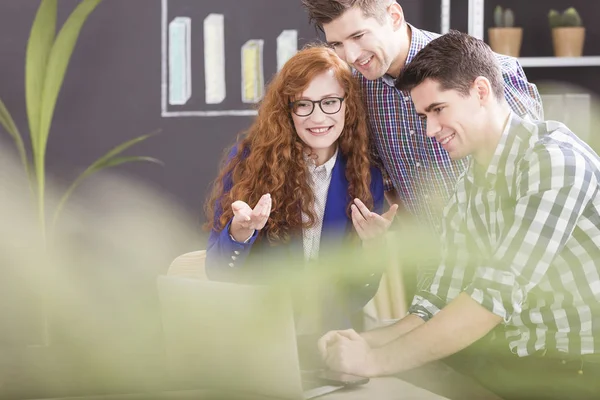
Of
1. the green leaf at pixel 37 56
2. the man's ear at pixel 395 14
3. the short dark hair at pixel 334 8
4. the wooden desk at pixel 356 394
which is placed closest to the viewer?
Answer: the wooden desk at pixel 356 394

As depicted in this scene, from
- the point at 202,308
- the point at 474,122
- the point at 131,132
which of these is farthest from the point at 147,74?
the point at 202,308

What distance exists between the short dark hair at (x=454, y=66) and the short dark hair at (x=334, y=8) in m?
0.33

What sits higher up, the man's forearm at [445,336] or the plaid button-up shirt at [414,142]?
the plaid button-up shirt at [414,142]

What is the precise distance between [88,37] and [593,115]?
1.97m

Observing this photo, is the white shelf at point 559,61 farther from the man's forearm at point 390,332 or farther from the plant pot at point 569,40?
the man's forearm at point 390,332

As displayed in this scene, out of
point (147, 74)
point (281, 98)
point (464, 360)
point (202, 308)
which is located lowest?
point (464, 360)

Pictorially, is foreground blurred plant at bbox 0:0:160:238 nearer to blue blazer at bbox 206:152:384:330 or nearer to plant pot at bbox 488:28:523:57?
blue blazer at bbox 206:152:384:330

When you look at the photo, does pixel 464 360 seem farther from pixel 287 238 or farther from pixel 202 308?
pixel 287 238

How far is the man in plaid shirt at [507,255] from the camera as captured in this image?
1363 millimetres

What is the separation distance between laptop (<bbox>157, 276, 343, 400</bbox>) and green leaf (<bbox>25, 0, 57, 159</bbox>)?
72.3 inches

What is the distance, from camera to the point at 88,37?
3.23m

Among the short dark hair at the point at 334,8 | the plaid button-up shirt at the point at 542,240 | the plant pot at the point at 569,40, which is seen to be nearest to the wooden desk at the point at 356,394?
the plaid button-up shirt at the point at 542,240

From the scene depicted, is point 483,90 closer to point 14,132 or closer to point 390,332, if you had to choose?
point 390,332

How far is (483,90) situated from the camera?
1.56 meters
